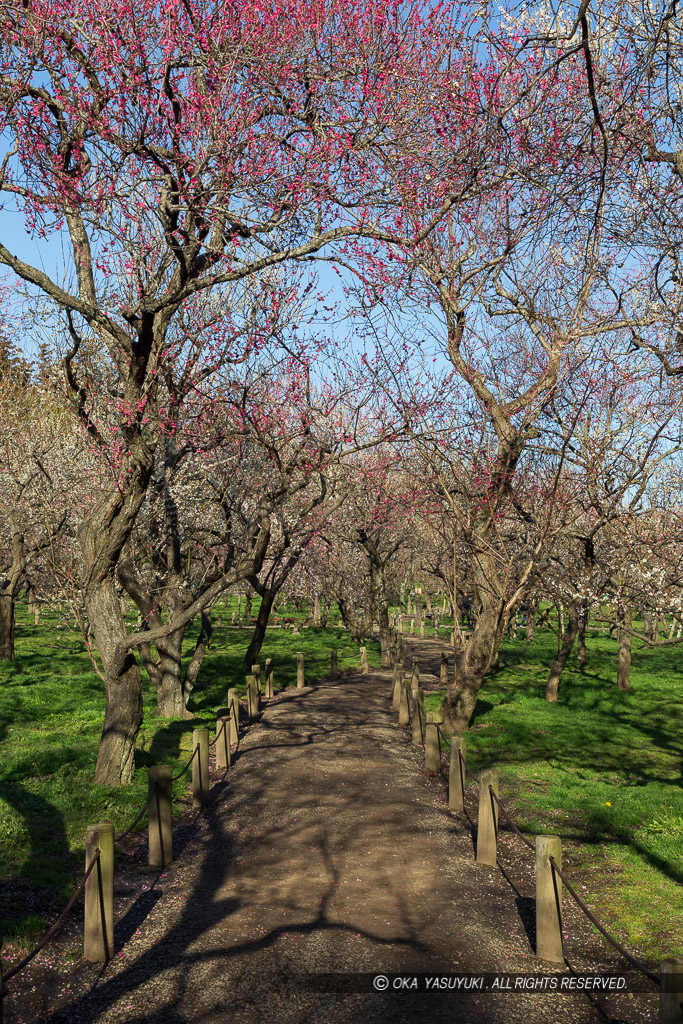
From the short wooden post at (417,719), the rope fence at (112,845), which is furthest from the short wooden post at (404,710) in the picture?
the rope fence at (112,845)

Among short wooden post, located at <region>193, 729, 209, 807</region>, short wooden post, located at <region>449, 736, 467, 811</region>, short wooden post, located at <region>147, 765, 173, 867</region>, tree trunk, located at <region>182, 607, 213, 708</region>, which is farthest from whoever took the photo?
tree trunk, located at <region>182, 607, 213, 708</region>

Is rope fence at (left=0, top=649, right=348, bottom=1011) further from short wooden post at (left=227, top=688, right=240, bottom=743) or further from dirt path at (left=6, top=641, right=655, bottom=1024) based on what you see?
dirt path at (left=6, top=641, right=655, bottom=1024)

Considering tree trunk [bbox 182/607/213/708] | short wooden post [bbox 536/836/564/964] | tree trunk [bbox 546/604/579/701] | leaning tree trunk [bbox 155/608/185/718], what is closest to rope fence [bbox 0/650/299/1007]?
leaning tree trunk [bbox 155/608/185/718]

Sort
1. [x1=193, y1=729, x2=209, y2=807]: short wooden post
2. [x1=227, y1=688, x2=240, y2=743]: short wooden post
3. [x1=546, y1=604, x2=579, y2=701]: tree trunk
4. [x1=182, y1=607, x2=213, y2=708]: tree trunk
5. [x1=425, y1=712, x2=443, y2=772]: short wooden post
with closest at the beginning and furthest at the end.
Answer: [x1=193, y1=729, x2=209, y2=807]: short wooden post
[x1=425, y1=712, x2=443, y2=772]: short wooden post
[x1=227, y1=688, x2=240, y2=743]: short wooden post
[x1=182, y1=607, x2=213, y2=708]: tree trunk
[x1=546, y1=604, x2=579, y2=701]: tree trunk

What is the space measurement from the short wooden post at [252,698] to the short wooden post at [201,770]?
21.6 feet

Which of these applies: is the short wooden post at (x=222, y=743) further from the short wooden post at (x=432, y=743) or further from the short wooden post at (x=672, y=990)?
the short wooden post at (x=672, y=990)

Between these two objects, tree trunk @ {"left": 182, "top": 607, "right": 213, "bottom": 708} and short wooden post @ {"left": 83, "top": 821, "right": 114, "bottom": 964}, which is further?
tree trunk @ {"left": 182, "top": 607, "right": 213, "bottom": 708}

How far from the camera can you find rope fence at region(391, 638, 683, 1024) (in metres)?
4.55

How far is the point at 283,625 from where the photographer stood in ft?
152

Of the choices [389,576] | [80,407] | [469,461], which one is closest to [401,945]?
[80,407]

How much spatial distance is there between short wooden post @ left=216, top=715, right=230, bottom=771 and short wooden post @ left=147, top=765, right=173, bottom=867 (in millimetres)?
3906

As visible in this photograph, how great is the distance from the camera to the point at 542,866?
6.63 m

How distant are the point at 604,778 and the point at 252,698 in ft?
26.4

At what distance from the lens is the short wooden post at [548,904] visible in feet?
21.6
